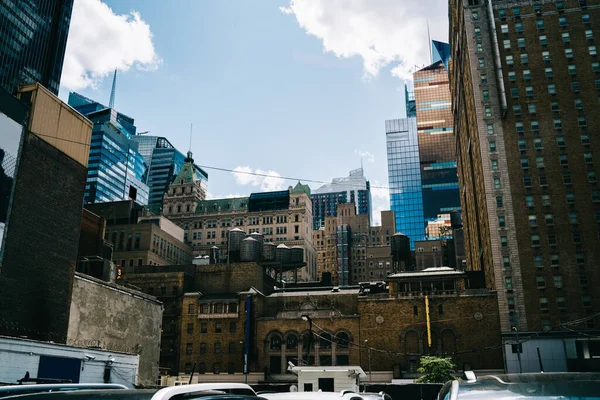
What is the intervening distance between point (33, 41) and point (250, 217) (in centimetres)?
6430

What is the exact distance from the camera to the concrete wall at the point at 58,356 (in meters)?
28.8

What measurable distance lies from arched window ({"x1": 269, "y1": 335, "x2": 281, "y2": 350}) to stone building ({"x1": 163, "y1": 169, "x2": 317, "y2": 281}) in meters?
60.9

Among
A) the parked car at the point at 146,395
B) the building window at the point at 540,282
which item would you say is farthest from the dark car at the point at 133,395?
the building window at the point at 540,282

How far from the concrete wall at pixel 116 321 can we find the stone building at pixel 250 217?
7749 cm

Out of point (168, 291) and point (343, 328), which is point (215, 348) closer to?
point (168, 291)

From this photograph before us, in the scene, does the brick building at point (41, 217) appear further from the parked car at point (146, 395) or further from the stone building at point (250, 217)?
the stone building at point (250, 217)

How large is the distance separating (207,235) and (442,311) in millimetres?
87277

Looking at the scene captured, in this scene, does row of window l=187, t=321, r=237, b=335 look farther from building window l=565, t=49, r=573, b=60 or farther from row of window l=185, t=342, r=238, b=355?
building window l=565, t=49, r=573, b=60

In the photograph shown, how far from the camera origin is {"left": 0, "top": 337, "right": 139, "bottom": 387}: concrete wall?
28.8 meters

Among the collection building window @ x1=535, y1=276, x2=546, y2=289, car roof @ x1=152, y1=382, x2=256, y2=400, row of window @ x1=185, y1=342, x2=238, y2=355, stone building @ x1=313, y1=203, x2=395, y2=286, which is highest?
stone building @ x1=313, y1=203, x2=395, y2=286

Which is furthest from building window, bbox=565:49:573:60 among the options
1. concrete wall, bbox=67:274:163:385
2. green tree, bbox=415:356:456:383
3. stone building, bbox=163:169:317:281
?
stone building, bbox=163:169:317:281

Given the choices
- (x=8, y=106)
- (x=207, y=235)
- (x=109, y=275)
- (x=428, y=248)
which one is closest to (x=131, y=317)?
(x=109, y=275)

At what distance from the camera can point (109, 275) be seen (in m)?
54.9

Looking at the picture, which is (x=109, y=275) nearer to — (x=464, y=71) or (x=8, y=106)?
(x=8, y=106)
